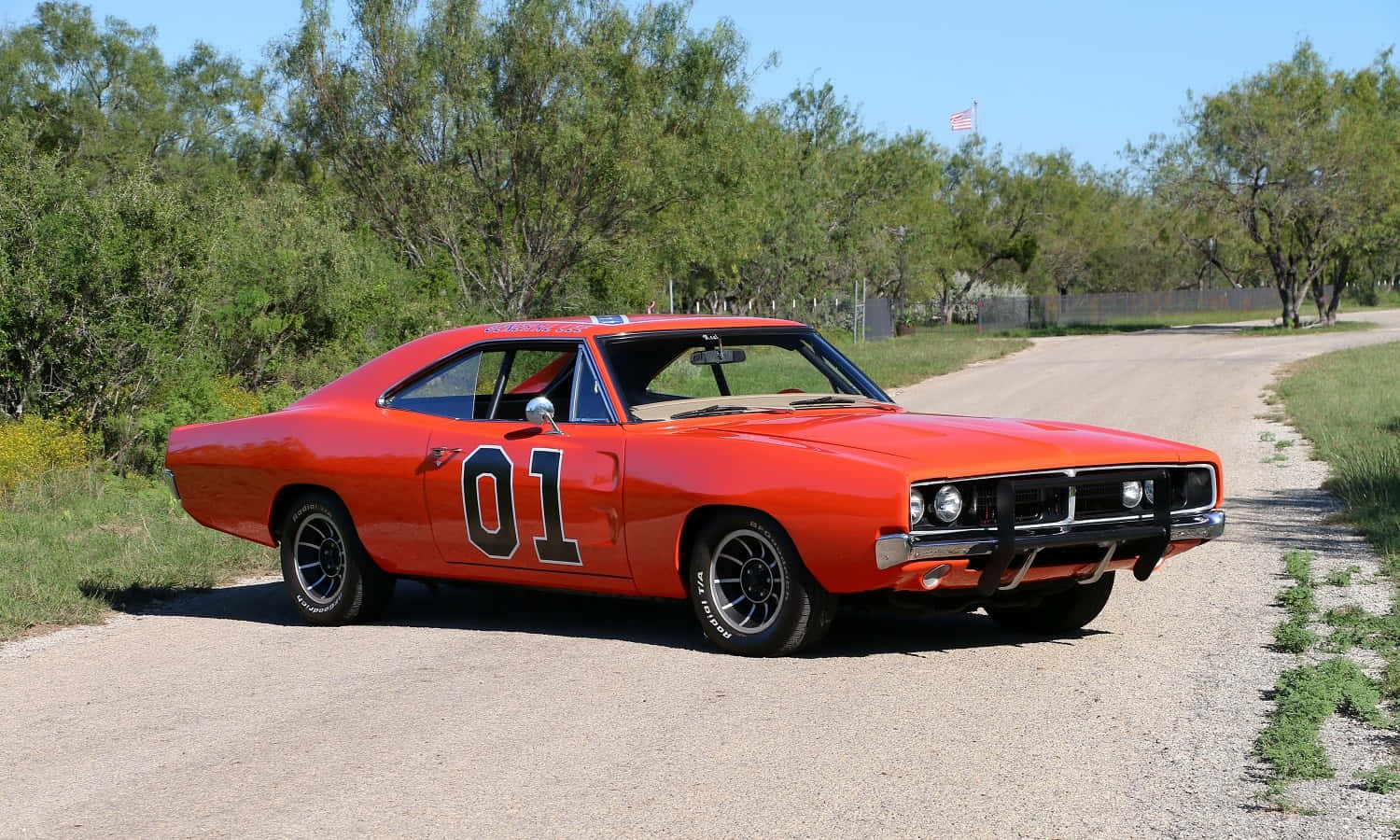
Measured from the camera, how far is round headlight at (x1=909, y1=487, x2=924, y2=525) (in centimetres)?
658

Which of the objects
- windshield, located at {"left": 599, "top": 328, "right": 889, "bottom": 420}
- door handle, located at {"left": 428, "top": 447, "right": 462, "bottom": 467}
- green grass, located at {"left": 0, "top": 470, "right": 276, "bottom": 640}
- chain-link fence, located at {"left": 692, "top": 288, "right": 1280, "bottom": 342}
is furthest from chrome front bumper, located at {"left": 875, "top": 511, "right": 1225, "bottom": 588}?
chain-link fence, located at {"left": 692, "top": 288, "right": 1280, "bottom": 342}

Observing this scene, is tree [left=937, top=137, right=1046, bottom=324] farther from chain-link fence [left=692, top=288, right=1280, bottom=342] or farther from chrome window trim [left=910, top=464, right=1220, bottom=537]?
chrome window trim [left=910, top=464, right=1220, bottom=537]

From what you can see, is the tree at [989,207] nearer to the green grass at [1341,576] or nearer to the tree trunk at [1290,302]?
the tree trunk at [1290,302]

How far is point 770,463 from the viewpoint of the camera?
690cm

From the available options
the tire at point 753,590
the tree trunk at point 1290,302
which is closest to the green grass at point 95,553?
the tire at point 753,590

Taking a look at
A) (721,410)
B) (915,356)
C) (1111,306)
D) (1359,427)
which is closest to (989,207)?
(1111,306)

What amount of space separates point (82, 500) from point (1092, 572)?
9129 mm

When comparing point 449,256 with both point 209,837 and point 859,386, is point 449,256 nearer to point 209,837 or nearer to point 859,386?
point 859,386

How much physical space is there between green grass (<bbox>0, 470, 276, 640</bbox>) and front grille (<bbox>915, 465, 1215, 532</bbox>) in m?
4.95

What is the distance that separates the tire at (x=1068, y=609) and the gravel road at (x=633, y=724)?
0.16 m

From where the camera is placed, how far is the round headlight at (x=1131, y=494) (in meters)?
7.11

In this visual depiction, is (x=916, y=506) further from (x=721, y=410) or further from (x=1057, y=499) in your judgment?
(x=721, y=410)

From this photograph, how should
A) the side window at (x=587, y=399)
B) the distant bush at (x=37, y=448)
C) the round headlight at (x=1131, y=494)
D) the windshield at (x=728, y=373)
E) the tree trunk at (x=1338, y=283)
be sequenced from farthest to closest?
the tree trunk at (x=1338, y=283) → the distant bush at (x=37, y=448) → the windshield at (x=728, y=373) → the side window at (x=587, y=399) → the round headlight at (x=1131, y=494)

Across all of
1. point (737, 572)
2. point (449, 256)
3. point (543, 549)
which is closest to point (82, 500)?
point (543, 549)
